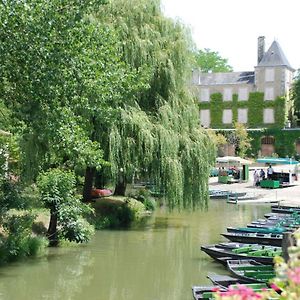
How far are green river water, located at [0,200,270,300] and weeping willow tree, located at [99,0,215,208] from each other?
1.95 metres

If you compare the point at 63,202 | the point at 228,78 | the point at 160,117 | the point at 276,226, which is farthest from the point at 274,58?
the point at 63,202

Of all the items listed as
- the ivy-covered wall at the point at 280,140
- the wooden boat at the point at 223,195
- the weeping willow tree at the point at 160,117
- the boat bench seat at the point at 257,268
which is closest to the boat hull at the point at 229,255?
the boat bench seat at the point at 257,268

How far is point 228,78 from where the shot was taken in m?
54.2

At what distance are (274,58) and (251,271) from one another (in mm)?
43448

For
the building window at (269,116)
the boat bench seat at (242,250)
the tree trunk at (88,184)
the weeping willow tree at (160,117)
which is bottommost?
the boat bench seat at (242,250)

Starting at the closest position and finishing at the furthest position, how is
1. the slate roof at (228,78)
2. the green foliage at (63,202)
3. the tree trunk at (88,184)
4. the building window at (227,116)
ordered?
1. the green foliage at (63,202)
2. the tree trunk at (88,184)
3. the slate roof at (228,78)
4. the building window at (227,116)

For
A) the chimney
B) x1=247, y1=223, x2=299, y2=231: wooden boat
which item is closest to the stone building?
the chimney

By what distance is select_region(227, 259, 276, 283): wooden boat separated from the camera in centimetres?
1105

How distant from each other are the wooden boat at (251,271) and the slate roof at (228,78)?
1659 inches

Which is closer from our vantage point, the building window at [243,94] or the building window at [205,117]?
the building window at [243,94]

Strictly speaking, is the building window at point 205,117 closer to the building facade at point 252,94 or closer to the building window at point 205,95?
the building facade at point 252,94

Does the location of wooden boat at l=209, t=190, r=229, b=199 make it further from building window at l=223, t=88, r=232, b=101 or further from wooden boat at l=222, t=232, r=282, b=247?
building window at l=223, t=88, r=232, b=101

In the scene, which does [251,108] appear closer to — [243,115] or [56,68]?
[243,115]

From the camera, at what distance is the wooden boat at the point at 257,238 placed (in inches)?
586
